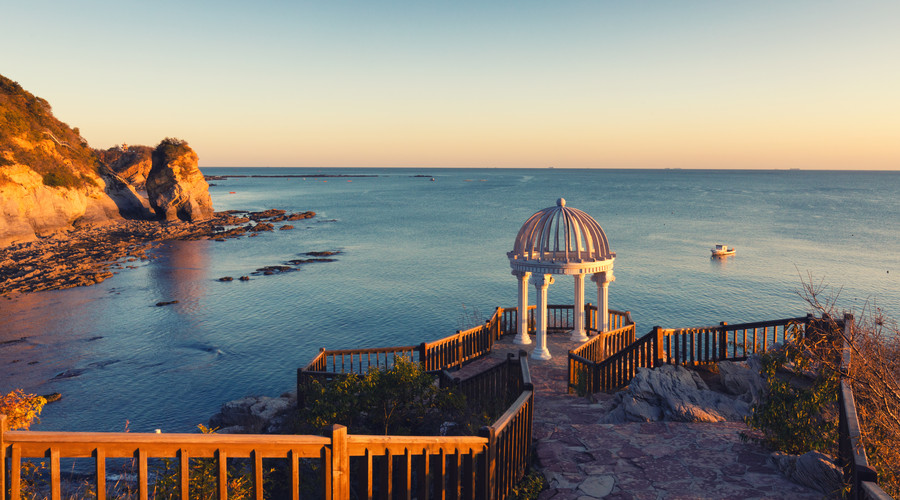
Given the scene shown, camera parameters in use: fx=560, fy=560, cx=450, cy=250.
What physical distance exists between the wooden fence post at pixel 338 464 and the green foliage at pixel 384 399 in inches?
209

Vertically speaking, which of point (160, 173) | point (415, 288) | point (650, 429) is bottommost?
point (415, 288)

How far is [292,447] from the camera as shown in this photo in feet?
16.0

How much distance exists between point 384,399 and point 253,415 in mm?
7915

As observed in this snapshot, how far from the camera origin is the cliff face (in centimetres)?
5281

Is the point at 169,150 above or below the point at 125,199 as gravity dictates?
above

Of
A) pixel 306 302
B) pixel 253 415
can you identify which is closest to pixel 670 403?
pixel 253 415

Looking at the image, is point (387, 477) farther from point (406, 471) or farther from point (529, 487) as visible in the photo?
point (529, 487)

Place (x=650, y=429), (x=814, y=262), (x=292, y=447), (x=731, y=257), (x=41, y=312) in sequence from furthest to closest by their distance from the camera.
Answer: (x=731, y=257) < (x=814, y=262) < (x=41, y=312) < (x=650, y=429) < (x=292, y=447)

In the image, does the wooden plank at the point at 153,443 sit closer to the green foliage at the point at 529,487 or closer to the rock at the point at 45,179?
the green foliage at the point at 529,487

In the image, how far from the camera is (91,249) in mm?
53344

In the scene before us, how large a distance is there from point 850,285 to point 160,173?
80474mm

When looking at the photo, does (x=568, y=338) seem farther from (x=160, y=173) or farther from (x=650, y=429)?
(x=160, y=173)

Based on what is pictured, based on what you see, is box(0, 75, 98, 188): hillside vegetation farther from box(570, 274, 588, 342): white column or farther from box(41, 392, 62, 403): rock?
box(570, 274, 588, 342): white column

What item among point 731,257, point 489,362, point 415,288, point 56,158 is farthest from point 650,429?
point 56,158
